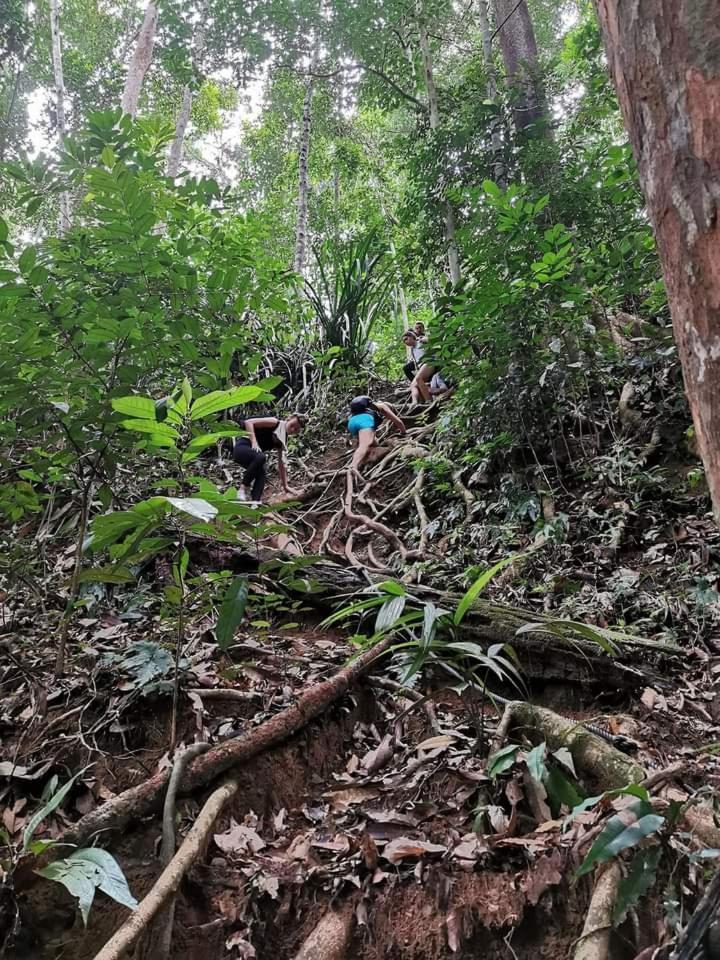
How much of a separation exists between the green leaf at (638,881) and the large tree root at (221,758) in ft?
4.13

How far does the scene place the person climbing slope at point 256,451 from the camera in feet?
17.7

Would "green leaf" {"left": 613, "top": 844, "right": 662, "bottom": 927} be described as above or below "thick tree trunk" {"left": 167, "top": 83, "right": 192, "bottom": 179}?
below

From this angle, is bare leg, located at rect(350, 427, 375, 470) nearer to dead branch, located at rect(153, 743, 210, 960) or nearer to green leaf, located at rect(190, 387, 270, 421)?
dead branch, located at rect(153, 743, 210, 960)

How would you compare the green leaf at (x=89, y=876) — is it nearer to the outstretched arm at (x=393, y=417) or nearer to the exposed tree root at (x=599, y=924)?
the exposed tree root at (x=599, y=924)

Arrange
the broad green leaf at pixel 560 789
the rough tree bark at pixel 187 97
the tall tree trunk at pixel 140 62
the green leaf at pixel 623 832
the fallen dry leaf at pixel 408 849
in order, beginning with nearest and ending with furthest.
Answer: the green leaf at pixel 623 832 → the broad green leaf at pixel 560 789 → the fallen dry leaf at pixel 408 849 → the tall tree trunk at pixel 140 62 → the rough tree bark at pixel 187 97

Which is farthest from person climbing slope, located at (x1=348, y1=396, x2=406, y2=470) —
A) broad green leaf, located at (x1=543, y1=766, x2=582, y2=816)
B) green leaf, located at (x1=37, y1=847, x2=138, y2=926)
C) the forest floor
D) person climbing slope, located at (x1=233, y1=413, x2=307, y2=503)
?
green leaf, located at (x1=37, y1=847, x2=138, y2=926)

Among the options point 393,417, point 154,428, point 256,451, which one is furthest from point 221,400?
point 393,417

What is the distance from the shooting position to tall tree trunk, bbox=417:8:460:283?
Result: 26.6 feet

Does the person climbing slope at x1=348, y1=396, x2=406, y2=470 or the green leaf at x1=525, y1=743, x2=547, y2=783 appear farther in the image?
the person climbing slope at x1=348, y1=396, x2=406, y2=470

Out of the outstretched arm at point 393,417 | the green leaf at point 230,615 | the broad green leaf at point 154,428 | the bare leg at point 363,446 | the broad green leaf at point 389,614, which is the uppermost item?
the outstretched arm at point 393,417

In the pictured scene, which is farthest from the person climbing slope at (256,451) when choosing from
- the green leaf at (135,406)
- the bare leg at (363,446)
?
the green leaf at (135,406)

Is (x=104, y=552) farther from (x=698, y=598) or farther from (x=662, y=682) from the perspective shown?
(x=698, y=598)

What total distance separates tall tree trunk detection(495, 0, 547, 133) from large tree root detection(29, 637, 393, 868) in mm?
6761

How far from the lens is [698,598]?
291 cm
